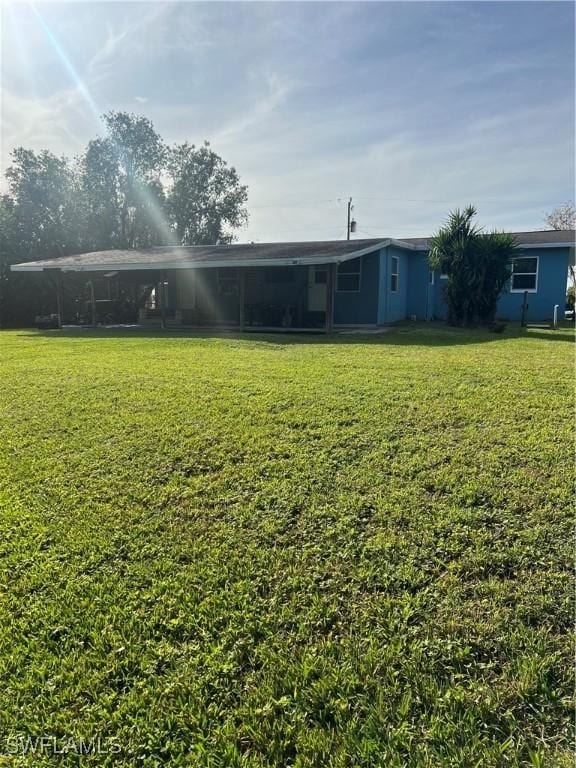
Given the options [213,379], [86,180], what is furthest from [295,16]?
[86,180]

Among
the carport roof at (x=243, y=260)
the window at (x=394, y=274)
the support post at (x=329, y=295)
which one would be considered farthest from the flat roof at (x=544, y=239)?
the support post at (x=329, y=295)

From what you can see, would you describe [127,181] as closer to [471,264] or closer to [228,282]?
[228,282]

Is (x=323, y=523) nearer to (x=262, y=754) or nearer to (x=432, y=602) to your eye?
(x=432, y=602)

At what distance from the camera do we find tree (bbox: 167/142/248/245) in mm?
36000

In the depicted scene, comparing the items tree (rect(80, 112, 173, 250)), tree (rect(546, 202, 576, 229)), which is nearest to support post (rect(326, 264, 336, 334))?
tree (rect(80, 112, 173, 250))

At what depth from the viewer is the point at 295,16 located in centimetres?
686

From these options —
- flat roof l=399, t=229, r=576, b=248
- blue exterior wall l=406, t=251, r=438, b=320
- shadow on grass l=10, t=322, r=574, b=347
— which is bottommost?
shadow on grass l=10, t=322, r=574, b=347

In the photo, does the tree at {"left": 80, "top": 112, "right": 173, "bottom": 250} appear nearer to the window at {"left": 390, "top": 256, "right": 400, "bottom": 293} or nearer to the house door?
the house door

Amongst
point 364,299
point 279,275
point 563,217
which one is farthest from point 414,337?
point 563,217

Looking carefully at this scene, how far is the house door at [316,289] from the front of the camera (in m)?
14.9

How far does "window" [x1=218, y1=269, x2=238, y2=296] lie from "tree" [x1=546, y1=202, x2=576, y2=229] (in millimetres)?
31253

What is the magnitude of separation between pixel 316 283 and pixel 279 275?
4.25ft

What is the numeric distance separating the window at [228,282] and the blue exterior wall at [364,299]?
365cm

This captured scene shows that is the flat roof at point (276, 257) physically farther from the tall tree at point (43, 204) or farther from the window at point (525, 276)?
the tall tree at point (43, 204)
